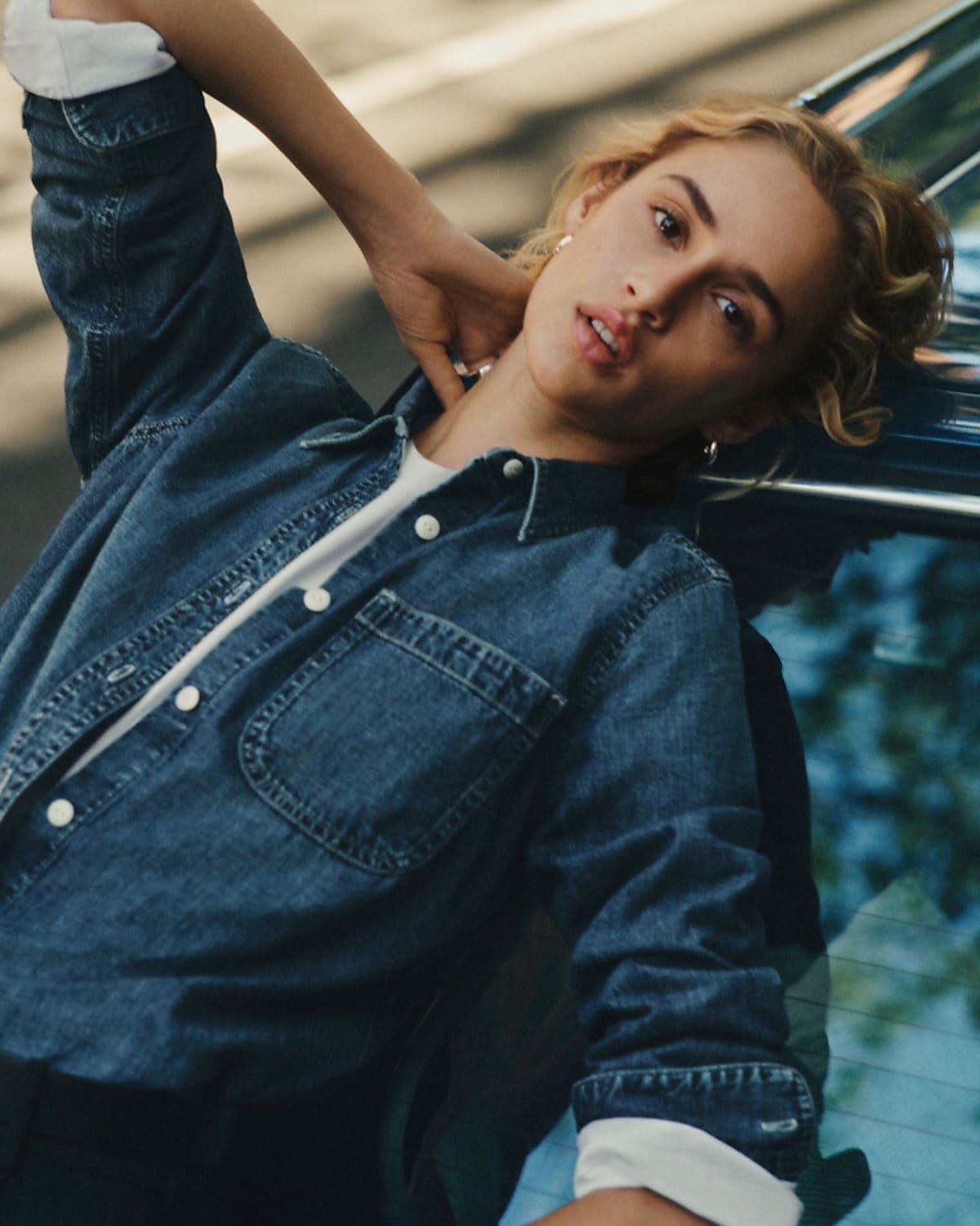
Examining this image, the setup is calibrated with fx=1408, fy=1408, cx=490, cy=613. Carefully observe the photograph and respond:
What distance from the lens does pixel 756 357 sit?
1682 millimetres

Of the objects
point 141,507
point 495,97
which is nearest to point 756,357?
point 141,507

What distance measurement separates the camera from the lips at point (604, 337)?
1597 millimetres

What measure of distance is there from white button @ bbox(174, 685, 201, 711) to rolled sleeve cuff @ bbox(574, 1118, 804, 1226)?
57 centimetres

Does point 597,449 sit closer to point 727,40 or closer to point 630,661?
point 630,661

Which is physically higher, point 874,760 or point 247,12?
point 247,12

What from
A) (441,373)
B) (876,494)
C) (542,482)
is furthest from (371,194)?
(876,494)

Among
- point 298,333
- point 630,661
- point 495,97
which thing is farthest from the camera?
point 495,97

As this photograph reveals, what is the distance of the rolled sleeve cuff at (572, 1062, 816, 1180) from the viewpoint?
119cm

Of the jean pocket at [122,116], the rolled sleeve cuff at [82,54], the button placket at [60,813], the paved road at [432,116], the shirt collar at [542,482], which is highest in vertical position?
the rolled sleeve cuff at [82,54]

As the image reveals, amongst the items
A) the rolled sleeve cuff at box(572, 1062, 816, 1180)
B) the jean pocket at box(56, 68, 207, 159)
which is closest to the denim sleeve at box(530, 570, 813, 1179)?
the rolled sleeve cuff at box(572, 1062, 816, 1180)

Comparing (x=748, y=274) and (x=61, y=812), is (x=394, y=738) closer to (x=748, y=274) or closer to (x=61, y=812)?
(x=61, y=812)

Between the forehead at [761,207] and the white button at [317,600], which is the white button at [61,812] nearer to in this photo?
the white button at [317,600]

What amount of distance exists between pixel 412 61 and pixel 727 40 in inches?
35.5

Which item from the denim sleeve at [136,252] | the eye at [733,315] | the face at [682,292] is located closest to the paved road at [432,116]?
the denim sleeve at [136,252]
